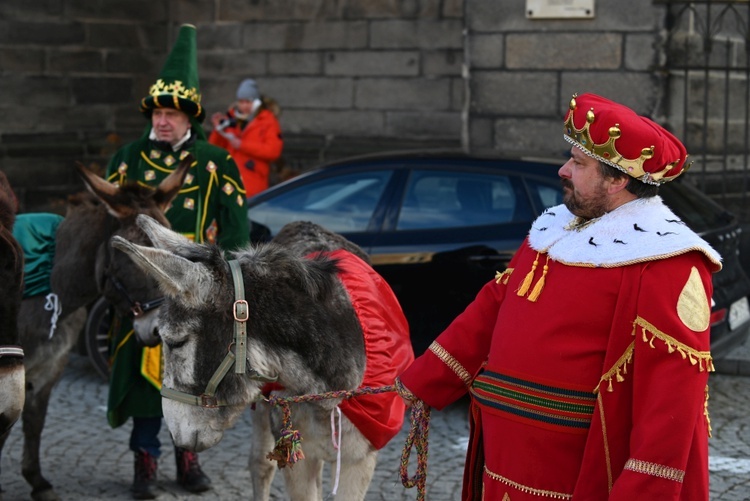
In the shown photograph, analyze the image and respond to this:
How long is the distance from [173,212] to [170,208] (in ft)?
0.08

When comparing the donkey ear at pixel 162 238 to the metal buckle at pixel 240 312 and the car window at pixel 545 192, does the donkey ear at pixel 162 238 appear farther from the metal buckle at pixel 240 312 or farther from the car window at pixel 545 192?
the car window at pixel 545 192

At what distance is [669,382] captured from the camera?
2852mm

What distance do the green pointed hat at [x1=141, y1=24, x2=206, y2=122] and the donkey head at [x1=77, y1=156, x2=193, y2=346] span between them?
1.75 ft

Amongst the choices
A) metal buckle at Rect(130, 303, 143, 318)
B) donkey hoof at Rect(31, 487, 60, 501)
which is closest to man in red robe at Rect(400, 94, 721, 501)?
metal buckle at Rect(130, 303, 143, 318)

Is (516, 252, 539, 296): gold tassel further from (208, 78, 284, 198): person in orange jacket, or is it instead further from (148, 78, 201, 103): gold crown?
(208, 78, 284, 198): person in orange jacket

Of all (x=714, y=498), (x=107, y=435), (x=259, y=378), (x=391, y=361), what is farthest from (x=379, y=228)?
(x=259, y=378)

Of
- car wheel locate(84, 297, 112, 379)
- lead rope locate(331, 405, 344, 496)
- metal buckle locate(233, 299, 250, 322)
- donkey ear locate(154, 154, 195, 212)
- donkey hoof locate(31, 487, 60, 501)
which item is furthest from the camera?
car wheel locate(84, 297, 112, 379)

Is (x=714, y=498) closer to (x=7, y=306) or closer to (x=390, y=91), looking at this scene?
(x=7, y=306)

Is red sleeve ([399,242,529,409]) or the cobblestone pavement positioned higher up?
red sleeve ([399,242,529,409])

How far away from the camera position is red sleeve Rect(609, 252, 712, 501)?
2834 mm

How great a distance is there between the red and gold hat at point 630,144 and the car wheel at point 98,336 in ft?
17.7

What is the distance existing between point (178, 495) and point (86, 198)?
152 cm

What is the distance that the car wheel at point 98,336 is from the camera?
26.0 ft

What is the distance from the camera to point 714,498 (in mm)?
5703
